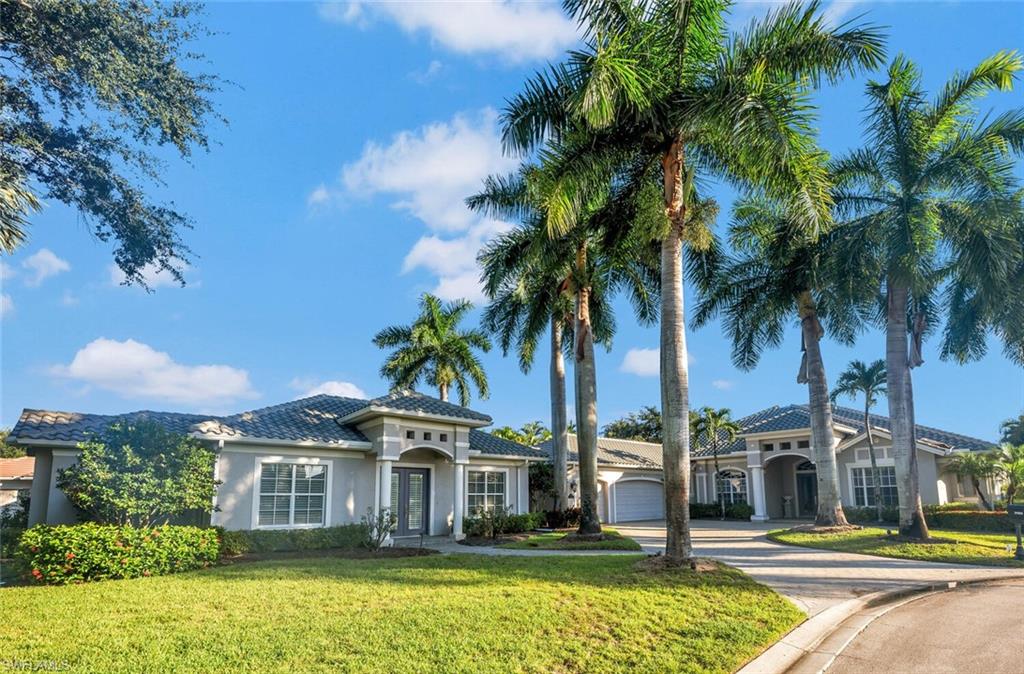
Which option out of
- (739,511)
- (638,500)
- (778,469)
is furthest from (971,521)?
(638,500)

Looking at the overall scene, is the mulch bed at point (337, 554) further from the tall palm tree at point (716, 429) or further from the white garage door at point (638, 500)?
the tall palm tree at point (716, 429)

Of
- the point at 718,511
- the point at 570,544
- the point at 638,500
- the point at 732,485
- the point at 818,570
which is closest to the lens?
the point at 818,570

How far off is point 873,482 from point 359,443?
21.4 metres

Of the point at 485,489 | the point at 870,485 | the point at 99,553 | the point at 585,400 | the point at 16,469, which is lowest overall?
the point at 99,553

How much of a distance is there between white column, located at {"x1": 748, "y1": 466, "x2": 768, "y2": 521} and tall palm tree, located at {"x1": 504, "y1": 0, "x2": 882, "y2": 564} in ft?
63.9

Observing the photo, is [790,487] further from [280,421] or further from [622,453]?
[280,421]

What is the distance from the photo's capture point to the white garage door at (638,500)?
29312 millimetres

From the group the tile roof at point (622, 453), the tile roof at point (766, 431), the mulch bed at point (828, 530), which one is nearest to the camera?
the mulch bed at point (828, 530)

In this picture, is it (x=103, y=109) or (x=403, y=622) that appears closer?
(x=403, y=622)

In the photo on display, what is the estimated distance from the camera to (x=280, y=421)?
55.5 feet

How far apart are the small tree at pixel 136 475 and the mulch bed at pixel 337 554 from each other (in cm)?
159

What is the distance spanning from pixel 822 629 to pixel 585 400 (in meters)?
10.7

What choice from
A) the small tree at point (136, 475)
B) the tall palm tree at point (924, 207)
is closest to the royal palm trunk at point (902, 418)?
the tall palm tree at point (924, 207)

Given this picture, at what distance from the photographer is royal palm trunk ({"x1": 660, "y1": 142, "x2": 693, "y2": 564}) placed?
35.1 ft
